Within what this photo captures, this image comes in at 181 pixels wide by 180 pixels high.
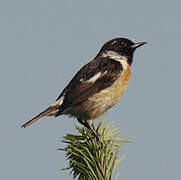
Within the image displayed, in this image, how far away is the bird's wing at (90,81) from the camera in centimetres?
636

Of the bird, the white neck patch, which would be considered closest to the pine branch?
the bird

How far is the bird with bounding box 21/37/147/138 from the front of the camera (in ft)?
20.9

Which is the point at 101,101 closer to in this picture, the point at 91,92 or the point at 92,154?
the point at 91,92

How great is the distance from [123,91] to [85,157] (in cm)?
307

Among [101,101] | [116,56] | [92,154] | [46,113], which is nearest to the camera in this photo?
[92,154]

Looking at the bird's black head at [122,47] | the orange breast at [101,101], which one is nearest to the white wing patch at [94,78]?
the orange breast at [101,101]

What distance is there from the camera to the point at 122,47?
25.6 feet

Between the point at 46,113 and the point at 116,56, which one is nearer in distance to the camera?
the point at 46,113

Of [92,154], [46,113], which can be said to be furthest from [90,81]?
[92,154]

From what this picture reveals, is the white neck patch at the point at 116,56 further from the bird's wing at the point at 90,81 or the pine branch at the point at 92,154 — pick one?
the pine branch at the point at 92,154

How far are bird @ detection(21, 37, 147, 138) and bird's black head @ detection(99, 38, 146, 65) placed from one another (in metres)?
0.71

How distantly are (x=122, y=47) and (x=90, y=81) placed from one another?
1649 millimetres

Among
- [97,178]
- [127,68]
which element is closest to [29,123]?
[127,68]

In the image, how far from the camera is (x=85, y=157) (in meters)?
3.83
